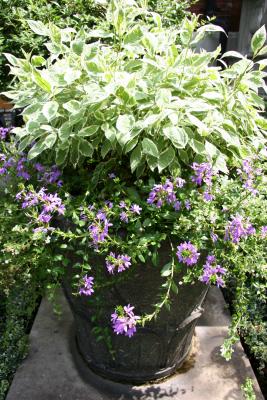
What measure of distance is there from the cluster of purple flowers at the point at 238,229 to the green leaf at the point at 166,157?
0.29m

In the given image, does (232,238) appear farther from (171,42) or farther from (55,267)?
(171,42)

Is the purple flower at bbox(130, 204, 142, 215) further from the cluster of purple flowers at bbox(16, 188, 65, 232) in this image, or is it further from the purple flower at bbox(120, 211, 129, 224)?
the cluster of purple flowers at bbox(16, 188, 65, 232)

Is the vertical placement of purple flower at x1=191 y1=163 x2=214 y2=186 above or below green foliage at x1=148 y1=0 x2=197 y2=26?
below

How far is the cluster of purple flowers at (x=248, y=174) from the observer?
1546 millimetres

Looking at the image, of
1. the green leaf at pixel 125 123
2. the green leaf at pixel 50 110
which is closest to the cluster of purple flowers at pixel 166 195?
the green leaf at pixel 125 123

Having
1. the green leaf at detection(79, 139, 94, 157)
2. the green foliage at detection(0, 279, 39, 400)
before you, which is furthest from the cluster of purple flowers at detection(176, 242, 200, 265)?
the green foliage at detection(0, 279, 39, 400)

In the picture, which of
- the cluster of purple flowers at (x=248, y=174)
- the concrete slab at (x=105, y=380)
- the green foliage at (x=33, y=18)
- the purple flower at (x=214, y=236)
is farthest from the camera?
the green foliage at (x=33, y=18)

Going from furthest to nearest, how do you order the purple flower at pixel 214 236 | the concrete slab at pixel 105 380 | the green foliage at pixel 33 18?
the green foliage at pixel 33 18 → the concrete slab at pixel 105 380 → the purple flower at pixel 214 236

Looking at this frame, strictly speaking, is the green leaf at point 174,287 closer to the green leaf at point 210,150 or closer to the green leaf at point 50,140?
the green leaf at point 210,150

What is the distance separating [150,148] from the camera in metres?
1.48

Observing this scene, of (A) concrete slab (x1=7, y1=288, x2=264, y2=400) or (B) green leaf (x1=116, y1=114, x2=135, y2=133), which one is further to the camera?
(A) concrete slab (x1=7, y1=288, x2=264, y2=400)

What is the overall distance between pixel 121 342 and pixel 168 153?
2.60 ft

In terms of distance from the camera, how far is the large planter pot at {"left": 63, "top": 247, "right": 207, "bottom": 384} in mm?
1575

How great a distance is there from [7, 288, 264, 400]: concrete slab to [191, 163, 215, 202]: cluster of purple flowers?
903mm
